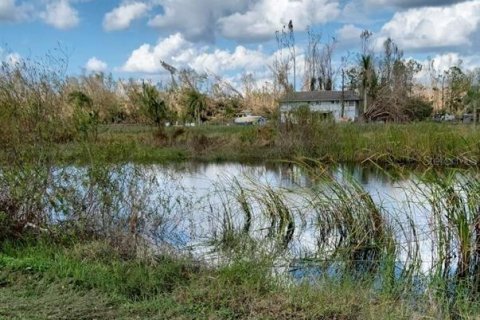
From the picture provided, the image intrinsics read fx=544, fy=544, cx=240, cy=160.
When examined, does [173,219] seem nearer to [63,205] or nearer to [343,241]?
Result: [63,205]

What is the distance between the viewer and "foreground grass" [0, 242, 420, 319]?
4.52m

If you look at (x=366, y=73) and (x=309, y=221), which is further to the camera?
(x=366, y=73)

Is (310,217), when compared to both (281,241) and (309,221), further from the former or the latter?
(281,241)

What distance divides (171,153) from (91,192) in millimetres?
18287

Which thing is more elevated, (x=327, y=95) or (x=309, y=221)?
(x=327, y=95)

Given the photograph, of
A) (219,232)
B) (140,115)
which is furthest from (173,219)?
(140,115)

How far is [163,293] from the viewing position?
16.8 feet

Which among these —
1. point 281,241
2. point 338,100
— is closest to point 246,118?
point 338,100

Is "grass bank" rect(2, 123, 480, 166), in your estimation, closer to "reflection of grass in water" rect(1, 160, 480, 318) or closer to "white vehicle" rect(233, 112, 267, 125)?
"reflection of grass in water" rect(1, 160, 480, 318)

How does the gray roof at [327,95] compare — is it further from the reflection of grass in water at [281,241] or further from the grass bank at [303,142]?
the reflection of grass in water at [281,241]

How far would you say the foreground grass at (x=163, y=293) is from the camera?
178 inches

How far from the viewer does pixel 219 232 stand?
852 centimetres

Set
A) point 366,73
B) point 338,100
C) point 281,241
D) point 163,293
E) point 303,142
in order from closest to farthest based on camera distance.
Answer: point 163,293 < point 281,241 < point 303,142 < point 366,73 < point 338,100

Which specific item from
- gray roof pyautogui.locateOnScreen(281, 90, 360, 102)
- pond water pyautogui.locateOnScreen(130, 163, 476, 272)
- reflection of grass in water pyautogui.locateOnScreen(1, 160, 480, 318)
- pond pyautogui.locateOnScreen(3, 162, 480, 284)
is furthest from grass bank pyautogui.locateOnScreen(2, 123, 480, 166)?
gray roof pyautogui.locateOnScreen(281, 90, 360, 102)
